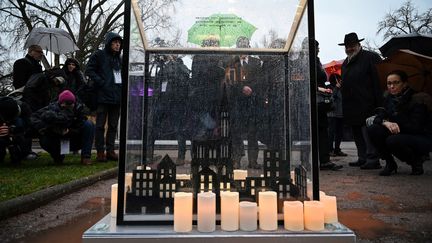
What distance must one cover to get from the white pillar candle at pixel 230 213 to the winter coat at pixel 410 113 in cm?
317

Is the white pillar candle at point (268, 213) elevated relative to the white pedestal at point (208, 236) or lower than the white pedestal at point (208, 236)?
elevated

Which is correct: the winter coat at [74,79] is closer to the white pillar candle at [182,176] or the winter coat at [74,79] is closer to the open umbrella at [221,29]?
the open umbrella at [221,29]

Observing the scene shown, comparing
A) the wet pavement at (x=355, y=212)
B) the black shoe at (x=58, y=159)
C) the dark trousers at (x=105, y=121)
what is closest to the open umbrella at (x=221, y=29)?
the wet pavement at (x=355, y=212)

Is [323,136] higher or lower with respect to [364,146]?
higher

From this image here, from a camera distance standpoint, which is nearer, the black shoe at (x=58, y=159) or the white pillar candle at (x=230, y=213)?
the white pillar candle at (x=230, y=213)

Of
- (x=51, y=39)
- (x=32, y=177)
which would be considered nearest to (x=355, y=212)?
(x=32, y=177)

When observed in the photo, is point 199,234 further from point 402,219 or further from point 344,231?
point 402,219

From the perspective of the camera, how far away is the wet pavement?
194 centimetres

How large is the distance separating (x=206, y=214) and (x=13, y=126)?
376 centimetres

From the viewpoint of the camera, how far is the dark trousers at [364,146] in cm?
463

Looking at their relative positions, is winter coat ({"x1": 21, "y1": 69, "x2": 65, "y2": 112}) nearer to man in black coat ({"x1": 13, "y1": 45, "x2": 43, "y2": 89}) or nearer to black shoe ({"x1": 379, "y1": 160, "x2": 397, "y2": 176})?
man in black coat ({"x1": 13, "y1": 45, "x2": 43, "y2": 89})

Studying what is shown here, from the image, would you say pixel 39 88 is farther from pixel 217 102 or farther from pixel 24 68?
pixel 217 102

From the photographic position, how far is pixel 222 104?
184cm

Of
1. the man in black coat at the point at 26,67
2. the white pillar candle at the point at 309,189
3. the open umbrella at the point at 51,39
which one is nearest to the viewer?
the white pillar candle at the point at 309,189
